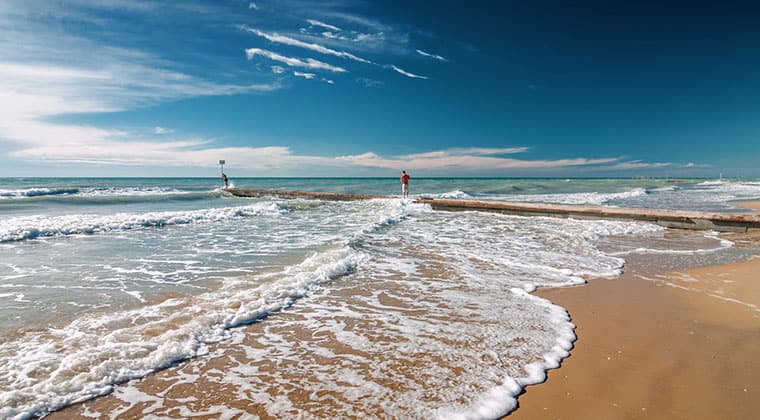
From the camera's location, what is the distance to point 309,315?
15.3 feet

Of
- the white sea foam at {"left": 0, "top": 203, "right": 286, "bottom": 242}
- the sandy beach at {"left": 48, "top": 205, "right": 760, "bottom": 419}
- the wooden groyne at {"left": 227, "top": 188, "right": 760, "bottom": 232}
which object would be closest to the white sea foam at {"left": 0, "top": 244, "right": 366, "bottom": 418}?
the sandy beach at {"left": 48, "top": 205, "right": 760, "bottom": 419}

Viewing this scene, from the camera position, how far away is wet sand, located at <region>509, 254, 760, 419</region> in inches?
107

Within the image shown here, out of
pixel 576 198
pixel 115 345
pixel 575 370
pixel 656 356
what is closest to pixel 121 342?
pixel 115 345

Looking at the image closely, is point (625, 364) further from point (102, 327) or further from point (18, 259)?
point (18, 259)

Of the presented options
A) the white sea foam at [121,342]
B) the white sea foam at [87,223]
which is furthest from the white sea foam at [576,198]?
the white sea foam at [121,342]

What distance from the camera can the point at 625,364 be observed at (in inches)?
131

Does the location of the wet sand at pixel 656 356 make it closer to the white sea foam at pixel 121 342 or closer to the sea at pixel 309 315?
the sea at pixel 309 315

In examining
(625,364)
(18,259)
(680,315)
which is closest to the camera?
(625,364)

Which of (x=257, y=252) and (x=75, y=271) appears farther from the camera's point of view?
(x=257, y=252)

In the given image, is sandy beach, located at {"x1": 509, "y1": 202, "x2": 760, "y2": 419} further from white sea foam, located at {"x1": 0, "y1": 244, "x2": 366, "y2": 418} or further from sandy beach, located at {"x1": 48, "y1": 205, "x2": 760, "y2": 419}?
white sea foam, located at {"x1": 0, "y1": 244, "x2": 366, "y2": 418}

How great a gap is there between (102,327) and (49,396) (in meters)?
1.42

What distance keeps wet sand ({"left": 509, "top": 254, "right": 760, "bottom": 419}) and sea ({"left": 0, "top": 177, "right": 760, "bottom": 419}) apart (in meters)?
0.26

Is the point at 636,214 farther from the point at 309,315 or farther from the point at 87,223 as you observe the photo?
the point at 87,223

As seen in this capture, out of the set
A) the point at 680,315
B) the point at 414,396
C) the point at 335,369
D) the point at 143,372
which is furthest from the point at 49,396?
the point at 680,315
